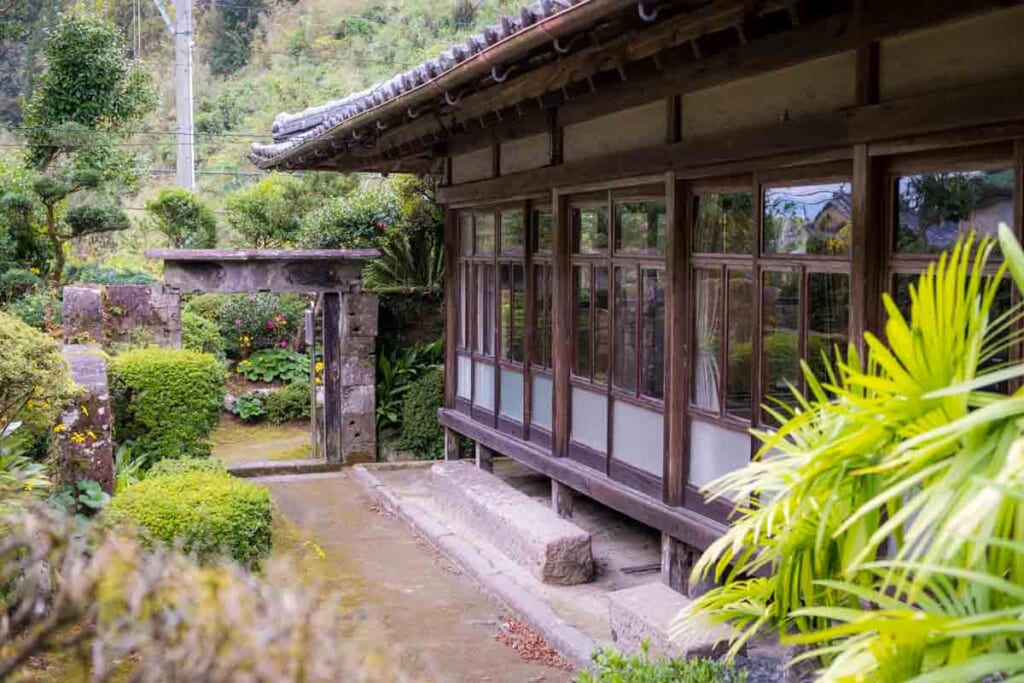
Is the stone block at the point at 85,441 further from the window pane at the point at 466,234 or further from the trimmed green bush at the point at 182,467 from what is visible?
the window pane at the point at 466,234

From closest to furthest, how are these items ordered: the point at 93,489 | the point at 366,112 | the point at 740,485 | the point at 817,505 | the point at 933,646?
the point at 933,646 → the point at 817,505 → the point at 740,485 → the point at 93,489 → the point at 366,112

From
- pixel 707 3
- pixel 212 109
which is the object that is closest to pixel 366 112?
pixel 707 3

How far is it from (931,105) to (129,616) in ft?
14.8

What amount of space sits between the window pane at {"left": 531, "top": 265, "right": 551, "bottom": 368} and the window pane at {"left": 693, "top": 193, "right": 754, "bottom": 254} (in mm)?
2859

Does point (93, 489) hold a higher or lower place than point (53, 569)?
lower

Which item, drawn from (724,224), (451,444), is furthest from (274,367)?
(724,224)

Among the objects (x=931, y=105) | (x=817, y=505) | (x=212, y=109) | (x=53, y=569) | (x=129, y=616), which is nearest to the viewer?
(x=129, y=616)

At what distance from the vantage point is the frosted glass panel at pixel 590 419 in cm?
876

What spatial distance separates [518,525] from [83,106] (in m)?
13.6

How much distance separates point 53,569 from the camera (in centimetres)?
186

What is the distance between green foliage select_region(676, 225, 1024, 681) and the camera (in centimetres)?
199

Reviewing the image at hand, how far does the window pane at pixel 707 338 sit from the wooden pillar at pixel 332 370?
731 cm

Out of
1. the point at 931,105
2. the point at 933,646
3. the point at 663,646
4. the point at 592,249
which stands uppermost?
the point at 931,105

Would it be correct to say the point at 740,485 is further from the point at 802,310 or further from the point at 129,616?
the point at 802,310
